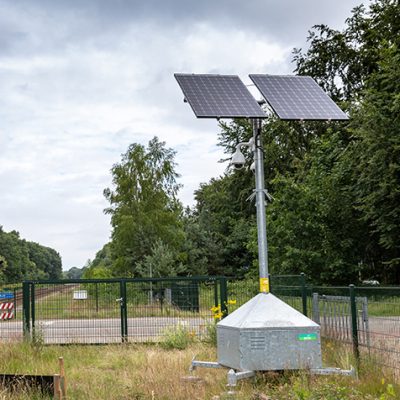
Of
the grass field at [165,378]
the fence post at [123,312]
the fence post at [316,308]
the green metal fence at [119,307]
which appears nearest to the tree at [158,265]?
the green metal fence at [119,307]

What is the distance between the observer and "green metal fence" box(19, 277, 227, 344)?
16109mm

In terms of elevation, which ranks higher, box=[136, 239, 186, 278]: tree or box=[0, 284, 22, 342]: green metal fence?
box=[136, 239, 186, 278]: tree

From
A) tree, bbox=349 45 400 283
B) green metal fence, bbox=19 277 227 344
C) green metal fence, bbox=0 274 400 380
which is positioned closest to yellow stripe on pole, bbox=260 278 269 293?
green metal fence, bbox=0 274 400 380

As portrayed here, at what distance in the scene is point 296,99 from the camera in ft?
43.0

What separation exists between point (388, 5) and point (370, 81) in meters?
5.28

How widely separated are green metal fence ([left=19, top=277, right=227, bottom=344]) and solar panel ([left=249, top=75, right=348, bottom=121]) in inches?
204

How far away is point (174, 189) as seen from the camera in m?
47.6

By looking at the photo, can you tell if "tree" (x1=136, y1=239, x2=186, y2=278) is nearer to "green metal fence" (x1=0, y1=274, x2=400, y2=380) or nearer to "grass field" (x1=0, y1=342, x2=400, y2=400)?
"green metal fence" (x1=0, y1=274, x2=400, y2=380)

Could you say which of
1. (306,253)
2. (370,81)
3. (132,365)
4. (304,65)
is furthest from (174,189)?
(132,365)

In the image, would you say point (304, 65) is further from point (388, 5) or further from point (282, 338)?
point (282, 338)

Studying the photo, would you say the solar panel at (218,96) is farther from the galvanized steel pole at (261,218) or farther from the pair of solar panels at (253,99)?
the galvanized steel pole at (261,218)

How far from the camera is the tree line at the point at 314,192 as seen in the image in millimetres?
27781

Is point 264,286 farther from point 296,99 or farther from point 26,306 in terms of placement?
point 26,306

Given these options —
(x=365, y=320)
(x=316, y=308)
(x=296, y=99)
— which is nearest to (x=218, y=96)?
(x=296, y=99)
